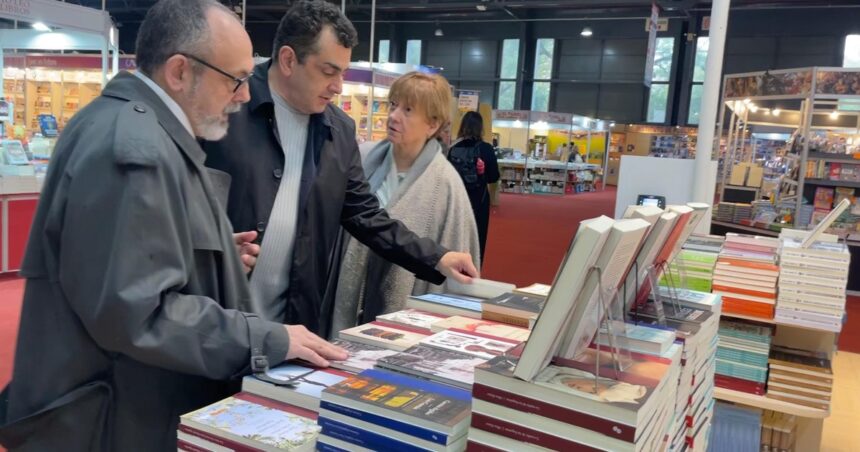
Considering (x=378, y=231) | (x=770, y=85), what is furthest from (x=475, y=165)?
(x=770, y=85)

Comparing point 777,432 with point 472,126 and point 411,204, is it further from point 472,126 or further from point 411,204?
point 472,126

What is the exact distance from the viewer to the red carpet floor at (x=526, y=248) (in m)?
5.07


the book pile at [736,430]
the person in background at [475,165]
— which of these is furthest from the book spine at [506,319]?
the person in background at [475,165]

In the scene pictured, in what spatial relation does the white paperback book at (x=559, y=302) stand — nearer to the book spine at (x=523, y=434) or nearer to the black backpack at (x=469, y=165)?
the book spine at (x=523, y=434)

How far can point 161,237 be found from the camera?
1.14 metres

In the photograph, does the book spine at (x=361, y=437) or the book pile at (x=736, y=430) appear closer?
the book spine at (x=361, y=437)

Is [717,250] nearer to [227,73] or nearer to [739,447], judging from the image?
[739,447]

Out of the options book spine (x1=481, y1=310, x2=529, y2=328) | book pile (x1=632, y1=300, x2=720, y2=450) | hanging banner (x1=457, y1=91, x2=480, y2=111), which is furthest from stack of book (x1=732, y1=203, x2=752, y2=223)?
book spine (x1=481, y1=310, x2=529, y2=328)

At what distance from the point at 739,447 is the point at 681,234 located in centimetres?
156

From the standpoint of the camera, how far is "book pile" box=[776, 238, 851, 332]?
273cm

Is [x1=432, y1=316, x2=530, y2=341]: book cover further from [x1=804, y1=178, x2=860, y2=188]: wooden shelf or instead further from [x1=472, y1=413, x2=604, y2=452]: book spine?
[x1=804, y1=178, x2=860, y2=188]: wooden shelf

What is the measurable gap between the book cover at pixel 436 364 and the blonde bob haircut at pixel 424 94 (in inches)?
55.1

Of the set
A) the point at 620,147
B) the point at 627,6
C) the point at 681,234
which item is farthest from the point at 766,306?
the point at 620,147

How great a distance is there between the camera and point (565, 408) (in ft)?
3.15
